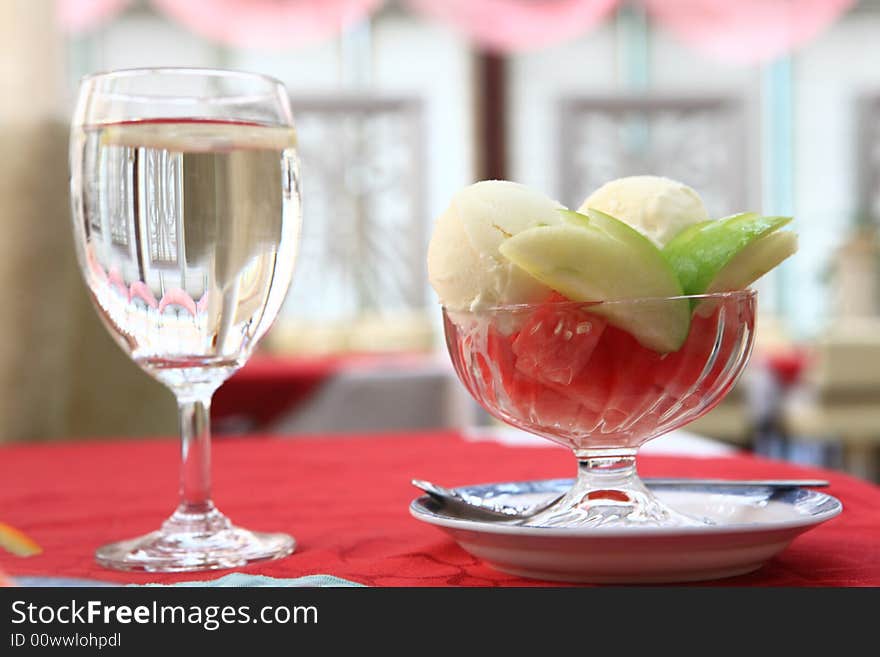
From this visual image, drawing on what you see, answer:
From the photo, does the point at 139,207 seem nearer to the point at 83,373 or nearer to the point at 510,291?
the point at 510,291

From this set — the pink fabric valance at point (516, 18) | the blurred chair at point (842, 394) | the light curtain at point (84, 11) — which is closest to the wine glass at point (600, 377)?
the blurred chair at point (842, 394)

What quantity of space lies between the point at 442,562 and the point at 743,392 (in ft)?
13.6

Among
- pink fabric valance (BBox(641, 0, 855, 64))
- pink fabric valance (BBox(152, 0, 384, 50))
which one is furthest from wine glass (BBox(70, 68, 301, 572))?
pink fabric valance (BBox(641, 0, 855, 64))

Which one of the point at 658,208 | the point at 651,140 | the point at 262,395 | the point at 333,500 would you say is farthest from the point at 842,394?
the point at 658,208

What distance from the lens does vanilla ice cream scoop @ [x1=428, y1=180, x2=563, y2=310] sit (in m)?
0.42

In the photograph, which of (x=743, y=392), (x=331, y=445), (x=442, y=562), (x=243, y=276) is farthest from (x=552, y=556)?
(x=743, y=392)

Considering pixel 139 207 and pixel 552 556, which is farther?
pixel 139 207

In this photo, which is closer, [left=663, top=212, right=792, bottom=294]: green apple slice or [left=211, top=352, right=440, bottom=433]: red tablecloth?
[left=663, top=212, right=792, bottom=294]: green apple slice

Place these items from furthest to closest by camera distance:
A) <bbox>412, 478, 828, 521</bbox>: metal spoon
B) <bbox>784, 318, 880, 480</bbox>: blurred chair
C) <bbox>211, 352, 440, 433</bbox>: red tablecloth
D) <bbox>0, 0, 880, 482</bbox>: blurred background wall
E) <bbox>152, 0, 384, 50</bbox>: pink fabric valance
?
<bbox>0, 0, 880, 482</bbox>: blurred background wall → <bbox>152, 0, 384, 50</bbox>: pink fabric valance → <bbox>784, 318, 880, 480</bbox>: blurred chair → <bbox>211, 352, 440, 433</bbox>: red tablecloth → <bbox>412, 478, 828, 521</bbox>: metal spoon

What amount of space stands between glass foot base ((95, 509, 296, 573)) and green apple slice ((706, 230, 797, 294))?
0.20 m

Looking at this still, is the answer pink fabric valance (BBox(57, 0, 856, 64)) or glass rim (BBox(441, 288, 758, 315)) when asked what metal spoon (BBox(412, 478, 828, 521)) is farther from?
pink fabric valance (BBox(57, 0, 856, 64))

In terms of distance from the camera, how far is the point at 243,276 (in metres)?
0.50

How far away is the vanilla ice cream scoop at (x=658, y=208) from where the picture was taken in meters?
0.46

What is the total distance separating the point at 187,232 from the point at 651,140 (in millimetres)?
7048
